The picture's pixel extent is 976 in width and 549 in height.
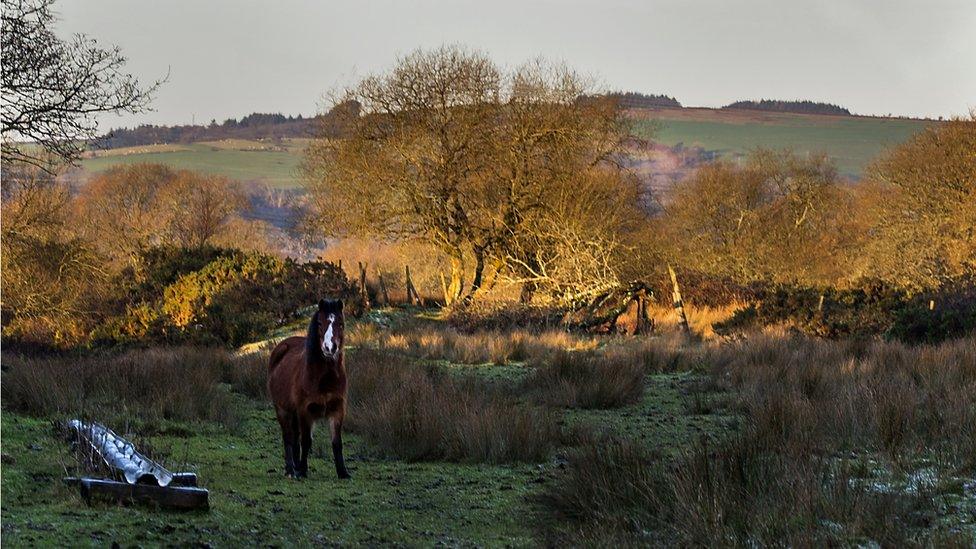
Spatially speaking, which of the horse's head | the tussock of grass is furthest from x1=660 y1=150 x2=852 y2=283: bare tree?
the horse's head

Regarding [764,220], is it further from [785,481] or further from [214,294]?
[785,481]

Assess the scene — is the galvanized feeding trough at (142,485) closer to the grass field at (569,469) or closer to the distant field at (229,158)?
the grass field at (569,469)

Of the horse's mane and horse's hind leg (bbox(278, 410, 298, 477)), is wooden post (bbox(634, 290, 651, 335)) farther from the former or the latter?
the horse's mane

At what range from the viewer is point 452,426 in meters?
9.63

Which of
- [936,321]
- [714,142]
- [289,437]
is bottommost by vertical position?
[936,321]

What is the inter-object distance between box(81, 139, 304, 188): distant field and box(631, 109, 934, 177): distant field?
1880 inches

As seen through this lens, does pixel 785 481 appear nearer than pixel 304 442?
Yes

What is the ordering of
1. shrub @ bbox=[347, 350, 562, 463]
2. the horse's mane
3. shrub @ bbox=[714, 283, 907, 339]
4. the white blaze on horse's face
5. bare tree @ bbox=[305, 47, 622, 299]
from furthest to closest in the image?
bare tree @ bbox=[305, 47, 622, 299], shrub @ bbox=[714, 283, 907, 339], shrub @ bbox=[347, 350, 562, 463], the horse's mane, the white blaze on horse's face

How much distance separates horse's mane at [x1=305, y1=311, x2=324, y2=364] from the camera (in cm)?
797

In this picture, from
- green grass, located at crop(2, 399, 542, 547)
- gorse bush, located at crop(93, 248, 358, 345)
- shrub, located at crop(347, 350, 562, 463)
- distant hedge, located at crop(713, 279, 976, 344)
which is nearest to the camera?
green grass, located at crop(2, 399, 542, 547)

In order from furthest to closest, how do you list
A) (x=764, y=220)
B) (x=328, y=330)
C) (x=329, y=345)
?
(x=764, y=220) < (x=328, y=330) < (x=329, y=345)

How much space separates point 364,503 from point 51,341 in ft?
66.1

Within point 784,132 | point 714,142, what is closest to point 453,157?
point 714,142

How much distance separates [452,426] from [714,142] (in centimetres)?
11706
